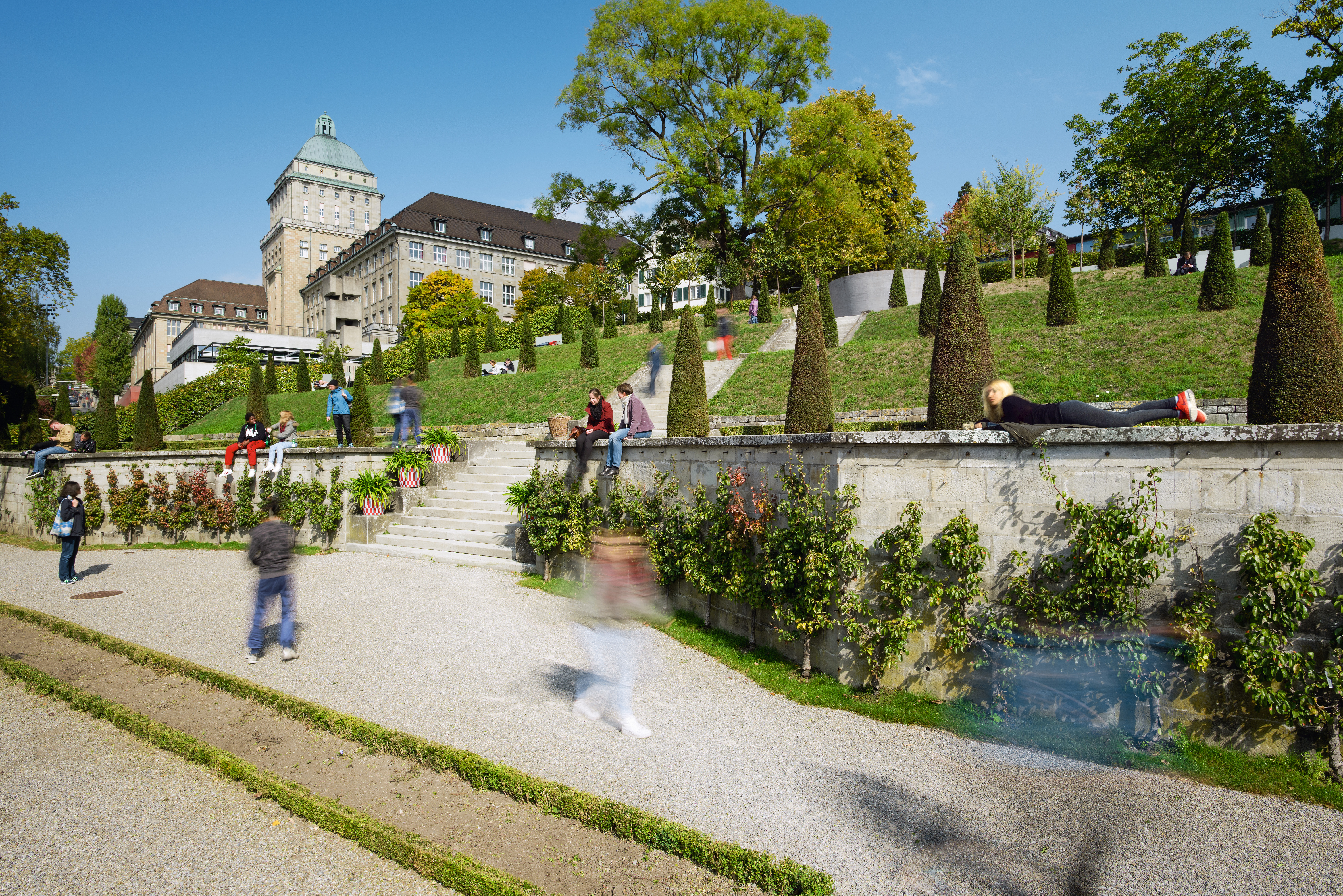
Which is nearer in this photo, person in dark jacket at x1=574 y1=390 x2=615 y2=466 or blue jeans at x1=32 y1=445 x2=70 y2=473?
person in dark jacket at x1=574 y1=390 x2=615 y2=466

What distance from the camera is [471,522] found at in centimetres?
1294

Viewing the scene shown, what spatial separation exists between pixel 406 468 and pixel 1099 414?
12.8m

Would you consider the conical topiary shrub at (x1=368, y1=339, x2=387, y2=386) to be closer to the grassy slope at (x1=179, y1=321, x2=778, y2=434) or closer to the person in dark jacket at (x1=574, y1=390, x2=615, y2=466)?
the grassy slope at (x1=179, y1=321, x2=778, y2=434)

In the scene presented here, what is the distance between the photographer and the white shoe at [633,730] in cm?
517

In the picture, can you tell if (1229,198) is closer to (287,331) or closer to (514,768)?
(514,768)

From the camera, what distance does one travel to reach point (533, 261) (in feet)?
257

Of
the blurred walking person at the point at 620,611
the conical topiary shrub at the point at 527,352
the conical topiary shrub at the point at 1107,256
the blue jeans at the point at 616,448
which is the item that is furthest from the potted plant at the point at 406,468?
the conical topiary shrub at the point at 1107,256

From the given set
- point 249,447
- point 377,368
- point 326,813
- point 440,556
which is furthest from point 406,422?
point 377,368

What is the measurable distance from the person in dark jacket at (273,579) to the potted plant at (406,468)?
23.3 feet

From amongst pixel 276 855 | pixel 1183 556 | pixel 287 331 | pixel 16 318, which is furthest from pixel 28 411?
pixel 287 331

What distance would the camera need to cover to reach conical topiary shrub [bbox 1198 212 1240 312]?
716 inches

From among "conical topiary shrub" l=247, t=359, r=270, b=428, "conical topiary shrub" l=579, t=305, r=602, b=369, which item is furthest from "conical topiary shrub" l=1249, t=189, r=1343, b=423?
"conical topiary shrub" l=579, t=305, r=602, b=369

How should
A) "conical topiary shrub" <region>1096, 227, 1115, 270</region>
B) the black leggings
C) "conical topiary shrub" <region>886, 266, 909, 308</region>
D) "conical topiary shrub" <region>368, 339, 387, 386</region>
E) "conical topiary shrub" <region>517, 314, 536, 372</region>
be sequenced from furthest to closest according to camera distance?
"conical topiary shrub" <region>368, 339, 387, 386</region>, "conical topiary shrub" <region>517, 314, 536, 372</region>, "conical topiary shrub" <region>886, 266, 909, 308</region>, "conical topiary shrub" <region>1096, 227, 1115, 270</region>, the black leggings

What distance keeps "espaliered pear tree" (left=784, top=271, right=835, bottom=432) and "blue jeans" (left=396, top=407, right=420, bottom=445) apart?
8943 mm
